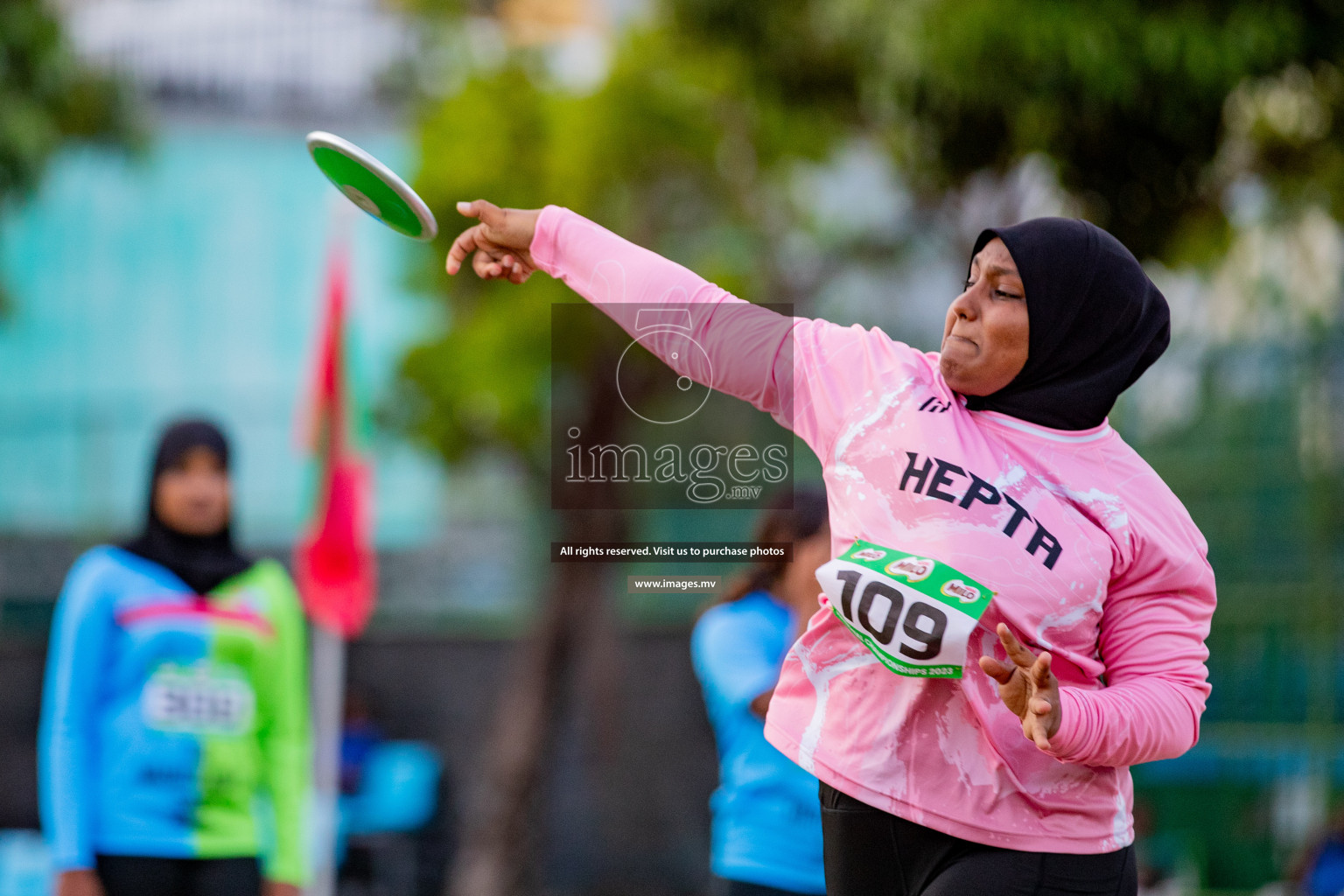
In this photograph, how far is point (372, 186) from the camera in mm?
2275

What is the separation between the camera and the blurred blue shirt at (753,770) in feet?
11.3

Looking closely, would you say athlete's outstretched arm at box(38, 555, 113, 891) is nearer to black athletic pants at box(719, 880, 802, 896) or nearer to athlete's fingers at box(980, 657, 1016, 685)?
black athletic pants at box(719, 880, 802, 896)

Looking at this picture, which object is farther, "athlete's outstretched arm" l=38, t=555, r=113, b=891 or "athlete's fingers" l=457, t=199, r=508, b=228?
"athlete's outstretched arm" l=38, t=555, r=113, b=891

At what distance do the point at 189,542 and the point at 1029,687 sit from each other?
2616mm

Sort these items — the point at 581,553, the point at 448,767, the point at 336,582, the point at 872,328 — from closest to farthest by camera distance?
the point at 872,328
the point at 581,553
the point at 336,582
the point at 448,767

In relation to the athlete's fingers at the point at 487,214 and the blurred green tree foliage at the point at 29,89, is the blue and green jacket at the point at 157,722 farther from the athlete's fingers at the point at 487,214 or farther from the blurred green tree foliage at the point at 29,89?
the blurred green tree foliage at the point at 29,89

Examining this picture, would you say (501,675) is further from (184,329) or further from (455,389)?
(184,329)

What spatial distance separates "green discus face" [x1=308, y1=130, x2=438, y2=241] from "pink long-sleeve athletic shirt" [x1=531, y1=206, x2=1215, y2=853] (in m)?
0.59

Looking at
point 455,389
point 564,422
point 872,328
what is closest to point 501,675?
point 455,389

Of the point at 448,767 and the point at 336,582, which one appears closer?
the point at 336,582

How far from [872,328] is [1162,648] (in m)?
0.62

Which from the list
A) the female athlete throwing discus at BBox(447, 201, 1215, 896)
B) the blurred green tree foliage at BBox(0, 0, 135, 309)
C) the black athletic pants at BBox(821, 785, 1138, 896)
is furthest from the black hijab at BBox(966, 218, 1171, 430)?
the blurred green tree foliage at BBox(0, 0, 135, 309)

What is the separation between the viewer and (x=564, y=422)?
121 inches

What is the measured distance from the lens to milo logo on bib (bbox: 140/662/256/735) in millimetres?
3422
